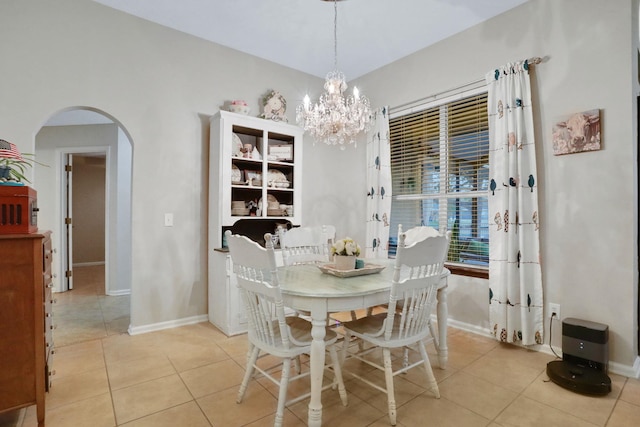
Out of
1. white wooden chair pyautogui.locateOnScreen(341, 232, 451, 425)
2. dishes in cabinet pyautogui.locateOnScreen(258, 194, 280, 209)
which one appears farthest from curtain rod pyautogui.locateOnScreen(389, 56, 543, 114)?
white wooden chair pyautogui.locateOnScreen(341, 232, 451, 425)

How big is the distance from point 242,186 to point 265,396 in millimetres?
1925

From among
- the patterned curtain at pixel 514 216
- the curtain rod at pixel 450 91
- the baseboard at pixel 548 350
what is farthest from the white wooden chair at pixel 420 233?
the curtain rod at pixel 450 91

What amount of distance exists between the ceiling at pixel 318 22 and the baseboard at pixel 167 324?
2.77 m

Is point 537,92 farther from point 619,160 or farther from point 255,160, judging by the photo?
point 255,160

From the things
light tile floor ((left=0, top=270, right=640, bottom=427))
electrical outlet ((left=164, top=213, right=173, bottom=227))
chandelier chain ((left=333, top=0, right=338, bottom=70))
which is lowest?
light tile floor ((left=0, top=270, right=640, bottom=427))

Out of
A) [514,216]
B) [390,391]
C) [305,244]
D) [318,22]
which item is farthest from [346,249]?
[318,22]

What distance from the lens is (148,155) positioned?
2.97m

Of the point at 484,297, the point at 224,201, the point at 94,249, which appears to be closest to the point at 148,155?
the point at 224,201

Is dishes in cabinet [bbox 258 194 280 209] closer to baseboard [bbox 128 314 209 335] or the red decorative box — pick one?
baseboard [bbox 128 314 209 335]

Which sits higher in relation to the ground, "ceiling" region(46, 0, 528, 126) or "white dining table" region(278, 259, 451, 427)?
"ceiling" region(46, 0, 528, 126)

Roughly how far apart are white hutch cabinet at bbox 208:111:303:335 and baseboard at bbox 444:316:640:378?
1.94 m

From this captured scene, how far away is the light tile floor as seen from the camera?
1.74m

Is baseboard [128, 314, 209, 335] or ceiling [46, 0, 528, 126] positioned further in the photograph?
baseboard [128, 314, 209, 335]

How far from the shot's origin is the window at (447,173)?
306cm
